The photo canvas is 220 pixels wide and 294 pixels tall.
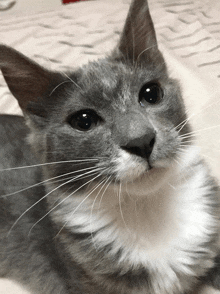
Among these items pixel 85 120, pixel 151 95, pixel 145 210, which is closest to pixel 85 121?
pixel 85 120

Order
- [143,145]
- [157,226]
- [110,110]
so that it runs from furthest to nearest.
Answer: [157,226]
[110,110]
[143,145]

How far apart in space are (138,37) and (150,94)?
222 millimetres

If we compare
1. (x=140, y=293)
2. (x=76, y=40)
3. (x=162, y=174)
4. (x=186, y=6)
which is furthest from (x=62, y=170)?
(x=186, y=6)

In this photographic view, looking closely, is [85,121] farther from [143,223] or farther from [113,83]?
[143,223]

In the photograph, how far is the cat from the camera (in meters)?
0.93

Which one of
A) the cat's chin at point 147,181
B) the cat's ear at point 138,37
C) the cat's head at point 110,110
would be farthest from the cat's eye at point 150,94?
the cat's chin at point 147,181

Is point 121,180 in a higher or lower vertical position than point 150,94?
lower

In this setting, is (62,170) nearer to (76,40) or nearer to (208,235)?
(208,235)

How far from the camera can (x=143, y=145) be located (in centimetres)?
82

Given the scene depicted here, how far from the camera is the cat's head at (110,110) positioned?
2.80 feet

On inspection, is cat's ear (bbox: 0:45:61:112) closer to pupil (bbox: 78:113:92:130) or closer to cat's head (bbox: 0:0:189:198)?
cat's head (bbox: 0:0:189:198)

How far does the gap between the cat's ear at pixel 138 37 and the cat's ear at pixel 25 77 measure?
9.4 inches

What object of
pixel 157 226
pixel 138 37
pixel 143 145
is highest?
pixel 138 37

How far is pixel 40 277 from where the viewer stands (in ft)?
4.15
